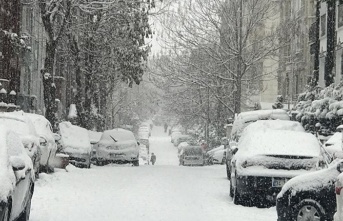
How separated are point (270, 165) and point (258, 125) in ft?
11.6

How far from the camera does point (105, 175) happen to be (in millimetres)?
21422

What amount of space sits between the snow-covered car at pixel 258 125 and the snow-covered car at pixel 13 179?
226 inches

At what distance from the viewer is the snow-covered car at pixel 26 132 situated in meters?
15.2

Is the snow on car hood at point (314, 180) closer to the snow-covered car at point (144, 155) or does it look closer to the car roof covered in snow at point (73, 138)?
the car roof covered in snow at point (73, 138)

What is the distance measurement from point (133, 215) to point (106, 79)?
31848mm

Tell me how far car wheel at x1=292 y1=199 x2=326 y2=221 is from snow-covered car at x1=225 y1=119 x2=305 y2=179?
15.3 ft

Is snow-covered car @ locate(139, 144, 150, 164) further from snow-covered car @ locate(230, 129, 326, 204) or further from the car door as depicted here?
the car door

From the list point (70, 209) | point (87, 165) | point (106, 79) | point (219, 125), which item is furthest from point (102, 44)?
point (70, 209)

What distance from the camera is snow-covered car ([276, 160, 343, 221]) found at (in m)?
10.0

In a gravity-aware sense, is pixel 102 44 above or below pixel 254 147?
above

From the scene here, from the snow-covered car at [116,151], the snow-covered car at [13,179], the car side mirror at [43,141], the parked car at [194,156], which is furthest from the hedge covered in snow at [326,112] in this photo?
the parked car at [194,156]

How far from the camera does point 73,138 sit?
26.3 meters

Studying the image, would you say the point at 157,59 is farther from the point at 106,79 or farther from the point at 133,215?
the point at 133,215

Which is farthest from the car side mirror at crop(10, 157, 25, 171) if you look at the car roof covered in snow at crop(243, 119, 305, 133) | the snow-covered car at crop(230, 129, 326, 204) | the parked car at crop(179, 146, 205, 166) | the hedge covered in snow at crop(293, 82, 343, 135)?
the parked car at crop(179, 146, 205, 166)
